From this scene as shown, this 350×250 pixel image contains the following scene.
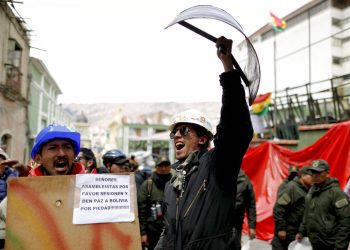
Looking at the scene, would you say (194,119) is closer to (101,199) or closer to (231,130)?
(231,130)

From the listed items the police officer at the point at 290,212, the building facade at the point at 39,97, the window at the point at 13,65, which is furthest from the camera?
the building facade at the point at 39,97

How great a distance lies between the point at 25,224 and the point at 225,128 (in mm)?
1118

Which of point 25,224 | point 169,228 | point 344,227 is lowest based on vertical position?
point 344,227

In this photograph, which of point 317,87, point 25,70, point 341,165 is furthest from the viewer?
point 317,87

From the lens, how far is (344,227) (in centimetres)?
464

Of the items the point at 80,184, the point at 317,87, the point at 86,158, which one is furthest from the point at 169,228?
the point at 317,87

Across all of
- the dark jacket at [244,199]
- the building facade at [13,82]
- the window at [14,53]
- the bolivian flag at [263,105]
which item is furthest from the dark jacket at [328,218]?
the window at [14,53]

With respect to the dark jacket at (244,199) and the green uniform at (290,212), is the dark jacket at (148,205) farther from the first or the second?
the green uniform at (290,212)

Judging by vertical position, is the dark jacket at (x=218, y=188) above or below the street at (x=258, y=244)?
above

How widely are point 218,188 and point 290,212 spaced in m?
4.24

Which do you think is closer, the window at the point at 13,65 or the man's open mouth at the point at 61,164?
the man's open mouth at the point at 61,164

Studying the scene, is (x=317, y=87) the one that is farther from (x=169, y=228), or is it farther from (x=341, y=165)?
(x=169, y=228)

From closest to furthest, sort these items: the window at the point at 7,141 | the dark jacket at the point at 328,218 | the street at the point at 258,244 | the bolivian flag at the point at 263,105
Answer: the dark jacket at the point at 328,218 → the street at the point at 258,244 → the bolivian flag at the point at 263,105 → the window at the point at 7,141

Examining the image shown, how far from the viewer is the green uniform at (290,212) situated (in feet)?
19.3
